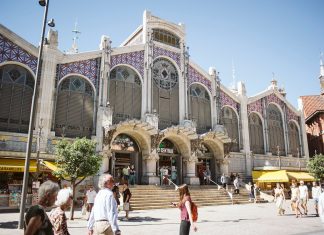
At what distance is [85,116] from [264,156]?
18.7 m

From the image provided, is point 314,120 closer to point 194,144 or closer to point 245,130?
point 245,130

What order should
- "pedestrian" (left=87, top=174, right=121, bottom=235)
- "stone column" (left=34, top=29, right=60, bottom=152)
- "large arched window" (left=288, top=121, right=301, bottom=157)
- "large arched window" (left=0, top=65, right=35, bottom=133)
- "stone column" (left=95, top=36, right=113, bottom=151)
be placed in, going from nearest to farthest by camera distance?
"pedestrian" (left=87, top=174, right=121, bottom=235) → "large arched window" (left=0, top=65, right=35, bottom=133) → "stone column" (left=34, top=29, right=60, bottom=152) → "stone column" (left=95, top=36, right=113, bottom=151) → "large arched window" (left=288, top=121, right=301, bottom=157)

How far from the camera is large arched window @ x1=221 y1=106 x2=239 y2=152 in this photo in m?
28.0

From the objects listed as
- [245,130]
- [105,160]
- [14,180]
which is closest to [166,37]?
[245,130]

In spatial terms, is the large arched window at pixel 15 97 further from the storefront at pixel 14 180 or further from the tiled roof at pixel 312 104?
the tiled roof at pixel 312 104

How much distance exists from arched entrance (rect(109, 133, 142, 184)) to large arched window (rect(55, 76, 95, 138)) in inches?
100.0

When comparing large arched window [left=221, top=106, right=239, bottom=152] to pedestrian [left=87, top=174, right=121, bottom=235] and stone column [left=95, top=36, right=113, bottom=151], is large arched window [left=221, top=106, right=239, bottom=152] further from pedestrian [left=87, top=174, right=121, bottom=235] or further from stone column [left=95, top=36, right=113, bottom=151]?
pedestrian [left=87, top=174, right=121, bottom=235]

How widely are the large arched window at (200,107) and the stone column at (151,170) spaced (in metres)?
5.61

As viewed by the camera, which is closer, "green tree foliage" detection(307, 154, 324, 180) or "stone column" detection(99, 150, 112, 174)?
"stone column" detection(99, 150, 112, 174)

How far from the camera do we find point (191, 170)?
24672 mm

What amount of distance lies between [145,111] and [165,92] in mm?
2966

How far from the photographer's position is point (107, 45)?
2316 centimetres

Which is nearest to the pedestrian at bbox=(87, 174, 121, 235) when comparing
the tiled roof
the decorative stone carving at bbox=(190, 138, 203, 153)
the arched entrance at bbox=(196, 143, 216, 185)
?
the decorative stone carving at bbox=(190, 138, 203, 153)

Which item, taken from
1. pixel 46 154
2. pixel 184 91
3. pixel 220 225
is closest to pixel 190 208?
pixel 220 225
